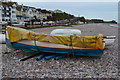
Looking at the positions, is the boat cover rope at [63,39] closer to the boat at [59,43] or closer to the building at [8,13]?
the boat at [59,43]

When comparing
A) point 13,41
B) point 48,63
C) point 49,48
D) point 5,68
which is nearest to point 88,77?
point 48,63

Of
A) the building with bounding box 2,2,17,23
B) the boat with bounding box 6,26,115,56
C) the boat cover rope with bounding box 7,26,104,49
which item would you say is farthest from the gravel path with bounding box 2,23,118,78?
the building with bounding box 2,2,17,23

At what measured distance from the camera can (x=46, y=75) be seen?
579 cm

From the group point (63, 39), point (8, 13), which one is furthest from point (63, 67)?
point (8, 13)

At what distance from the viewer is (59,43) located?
7.74 meters

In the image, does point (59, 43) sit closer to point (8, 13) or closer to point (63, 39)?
point (63, 39)

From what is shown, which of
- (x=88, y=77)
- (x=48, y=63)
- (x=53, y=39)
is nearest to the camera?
(x=88, y=77)

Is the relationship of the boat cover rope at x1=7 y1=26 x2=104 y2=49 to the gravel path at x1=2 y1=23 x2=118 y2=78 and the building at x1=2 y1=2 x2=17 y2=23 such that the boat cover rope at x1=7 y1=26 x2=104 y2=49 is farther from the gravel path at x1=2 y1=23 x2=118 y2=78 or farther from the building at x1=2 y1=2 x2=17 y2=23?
the building at x1=2 y1=2 x2=17 y2=23

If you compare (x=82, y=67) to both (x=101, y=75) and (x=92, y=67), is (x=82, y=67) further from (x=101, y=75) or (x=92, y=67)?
(x=101, y=75)

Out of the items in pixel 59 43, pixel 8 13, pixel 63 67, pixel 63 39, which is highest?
pixel 8 13

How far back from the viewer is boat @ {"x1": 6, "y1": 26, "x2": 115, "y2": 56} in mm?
7586

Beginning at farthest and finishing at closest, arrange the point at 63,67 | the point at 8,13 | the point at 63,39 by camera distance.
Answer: the point at 8,13 < the point at 63,39 < the point at 63,67

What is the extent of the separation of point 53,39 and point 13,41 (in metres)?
2.24

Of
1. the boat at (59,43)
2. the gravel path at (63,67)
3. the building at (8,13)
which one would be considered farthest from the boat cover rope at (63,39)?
the building at (8,13)
